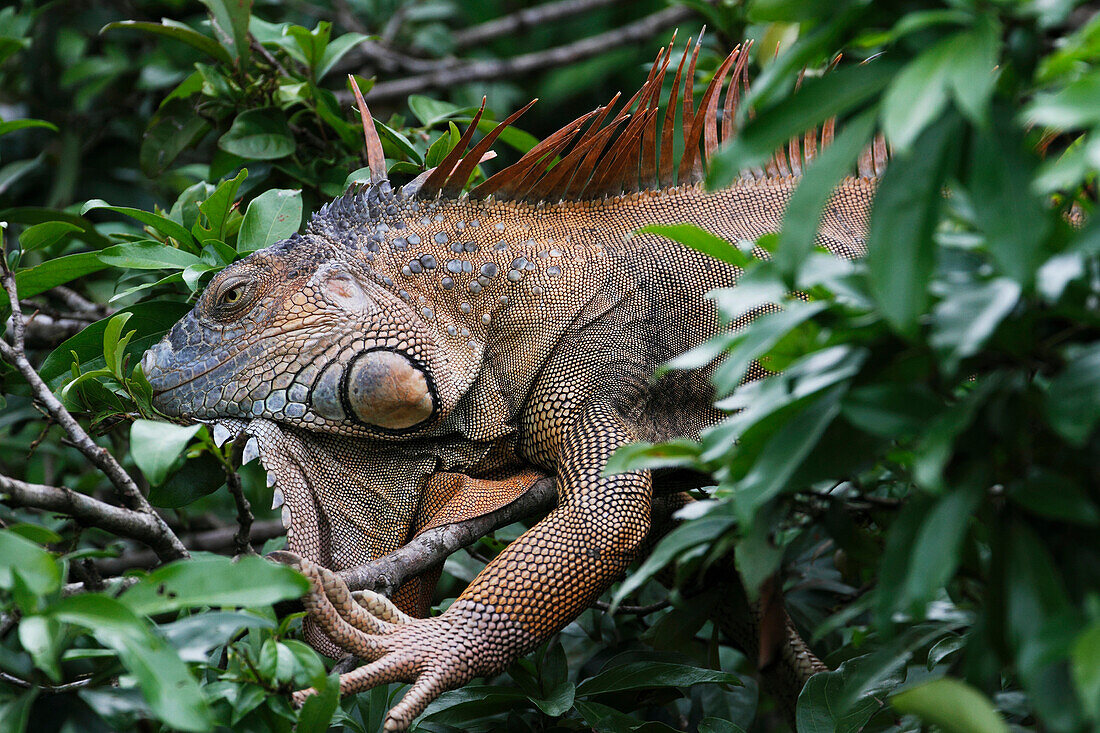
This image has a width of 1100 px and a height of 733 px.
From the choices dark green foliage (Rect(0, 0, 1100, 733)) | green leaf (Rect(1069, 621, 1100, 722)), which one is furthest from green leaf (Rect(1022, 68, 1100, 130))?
green leaf (Rect(1069, 621, 1100, 722))

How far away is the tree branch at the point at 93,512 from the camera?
2.08 m

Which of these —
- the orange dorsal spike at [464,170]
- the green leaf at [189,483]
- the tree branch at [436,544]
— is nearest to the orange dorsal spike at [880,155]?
the orange dorsal spike at [464,170]

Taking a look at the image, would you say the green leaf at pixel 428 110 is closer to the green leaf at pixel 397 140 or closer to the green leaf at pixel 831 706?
the green leaf at pixel 397 140

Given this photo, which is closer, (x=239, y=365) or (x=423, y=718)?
(x=423, y=718)

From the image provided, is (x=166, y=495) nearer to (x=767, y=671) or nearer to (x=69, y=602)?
(x=69, y=602)

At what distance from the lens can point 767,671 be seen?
352 cm

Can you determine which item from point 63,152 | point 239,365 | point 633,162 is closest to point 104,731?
point 239,365

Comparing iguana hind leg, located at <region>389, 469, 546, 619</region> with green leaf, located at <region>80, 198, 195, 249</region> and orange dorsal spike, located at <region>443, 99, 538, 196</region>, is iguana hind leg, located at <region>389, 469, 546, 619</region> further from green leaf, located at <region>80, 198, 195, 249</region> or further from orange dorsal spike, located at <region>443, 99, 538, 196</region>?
green leaf, located at <region>80, 198, 195, 249</region>

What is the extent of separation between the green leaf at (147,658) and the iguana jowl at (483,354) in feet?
3.54

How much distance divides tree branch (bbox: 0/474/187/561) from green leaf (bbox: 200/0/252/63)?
7.37ft

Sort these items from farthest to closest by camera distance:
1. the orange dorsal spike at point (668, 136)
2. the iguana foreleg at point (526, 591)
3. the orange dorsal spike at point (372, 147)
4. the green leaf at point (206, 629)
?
1. the orange dorsal spike at point (668, 136)
2. the orange dorsal spike at point (372, 147)
3. the iguana foreleg at point (526, 591)
4. the green leaf at point (206, 629)

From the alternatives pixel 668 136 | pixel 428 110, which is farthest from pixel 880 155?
pixel 428 110

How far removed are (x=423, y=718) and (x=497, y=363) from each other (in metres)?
1.19

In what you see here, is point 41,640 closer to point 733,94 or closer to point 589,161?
point 589,161
